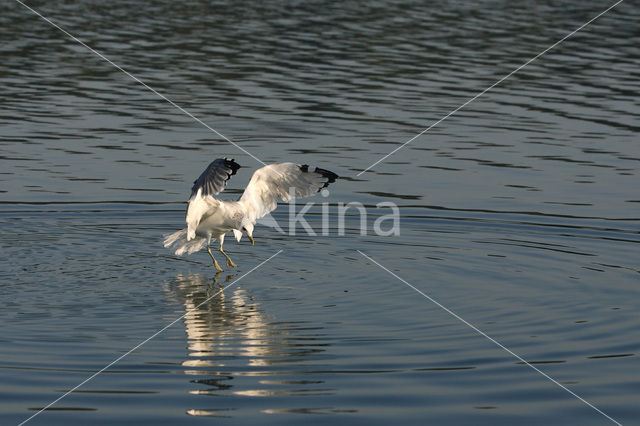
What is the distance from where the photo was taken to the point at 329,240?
1585 centimetres

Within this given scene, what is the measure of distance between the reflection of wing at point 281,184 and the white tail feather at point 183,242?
0.76m

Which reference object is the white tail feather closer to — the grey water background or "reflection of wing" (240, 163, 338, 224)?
the grey water background

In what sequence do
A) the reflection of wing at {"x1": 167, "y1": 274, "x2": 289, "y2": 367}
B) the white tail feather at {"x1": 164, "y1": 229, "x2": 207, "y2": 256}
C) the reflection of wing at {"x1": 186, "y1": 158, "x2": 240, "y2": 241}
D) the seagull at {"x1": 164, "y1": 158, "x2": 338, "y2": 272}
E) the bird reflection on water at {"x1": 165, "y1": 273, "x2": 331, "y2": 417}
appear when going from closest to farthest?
the bird reflection on water at {"x1": 165, "y1": 273, "x2": 331, "y2": 417} → the reflection of wing at {"x1": 167, "y1": 274, "x2": 289, "y2": 367} → the reflection of wing at {"x1": 186, "y1": 158, "x2": 240, "y2": 241} → the seagull at {"x1": 164, "y1": 158, "x2": 338, "y2": 272} → the white tail feather at {"x1": 164, "y1": 229, "x2": 207, "y2": 256}

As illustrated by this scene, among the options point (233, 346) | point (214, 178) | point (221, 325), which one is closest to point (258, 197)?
point (214, 178)

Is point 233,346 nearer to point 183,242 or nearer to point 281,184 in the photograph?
point 281,184

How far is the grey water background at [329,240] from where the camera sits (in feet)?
32.4

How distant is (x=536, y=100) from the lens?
1064 inches

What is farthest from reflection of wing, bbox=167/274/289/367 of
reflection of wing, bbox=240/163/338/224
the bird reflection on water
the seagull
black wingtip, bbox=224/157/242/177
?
black wingtip, bbox=224/157/242/177

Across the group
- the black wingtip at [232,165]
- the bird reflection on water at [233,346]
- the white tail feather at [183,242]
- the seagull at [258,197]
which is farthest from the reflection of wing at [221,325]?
the black wingtip at [232,165]

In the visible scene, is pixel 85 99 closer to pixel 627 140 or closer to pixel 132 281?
pixel 627 140

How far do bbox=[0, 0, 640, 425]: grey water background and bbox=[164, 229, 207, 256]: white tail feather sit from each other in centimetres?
23

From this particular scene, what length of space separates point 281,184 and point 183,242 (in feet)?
4.70

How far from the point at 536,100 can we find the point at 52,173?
12207 mm

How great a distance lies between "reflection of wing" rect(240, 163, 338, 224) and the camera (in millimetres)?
14227
